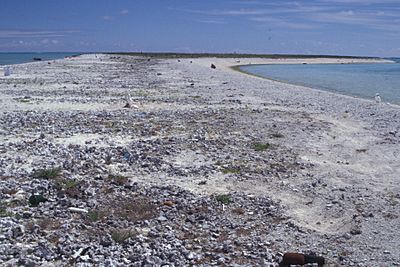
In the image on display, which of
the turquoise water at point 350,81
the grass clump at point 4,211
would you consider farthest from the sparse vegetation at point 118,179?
the turquoise water at point 350,81

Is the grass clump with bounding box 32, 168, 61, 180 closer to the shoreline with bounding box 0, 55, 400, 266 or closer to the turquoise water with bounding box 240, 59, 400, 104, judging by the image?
the shoreline with bounding box 0, 55, 400, 266

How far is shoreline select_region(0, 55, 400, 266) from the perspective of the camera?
22.9ft

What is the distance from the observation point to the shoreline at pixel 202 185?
6980mm

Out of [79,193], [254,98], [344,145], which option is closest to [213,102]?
[254,98]

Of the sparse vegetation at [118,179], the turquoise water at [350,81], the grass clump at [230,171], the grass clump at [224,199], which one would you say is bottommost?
the turquoise water at [350,81]

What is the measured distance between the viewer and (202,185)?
974 cm

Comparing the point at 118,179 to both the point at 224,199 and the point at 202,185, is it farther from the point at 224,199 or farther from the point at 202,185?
the point at 224,199

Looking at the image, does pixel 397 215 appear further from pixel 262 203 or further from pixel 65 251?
pixel 65 251

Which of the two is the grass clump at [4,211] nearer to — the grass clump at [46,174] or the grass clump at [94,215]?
the grass clump at [94,215]

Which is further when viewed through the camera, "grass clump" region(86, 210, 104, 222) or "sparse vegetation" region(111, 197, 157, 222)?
"sparse vegetation" region(111, 197, 157, 222)

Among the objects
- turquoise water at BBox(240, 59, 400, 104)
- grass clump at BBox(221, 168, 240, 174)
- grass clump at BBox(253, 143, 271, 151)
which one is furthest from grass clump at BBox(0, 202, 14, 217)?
turquoise water at BBox(240, 59, 400, 104)

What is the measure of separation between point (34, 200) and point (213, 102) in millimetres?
15218

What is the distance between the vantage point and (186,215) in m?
8.14

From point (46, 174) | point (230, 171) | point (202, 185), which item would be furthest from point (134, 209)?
point (230, 171)
